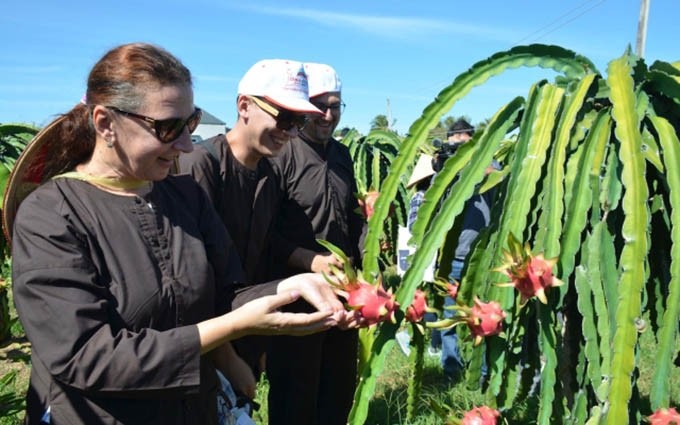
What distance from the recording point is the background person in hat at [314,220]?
116 inches

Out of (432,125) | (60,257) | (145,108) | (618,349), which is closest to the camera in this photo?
(618,349)

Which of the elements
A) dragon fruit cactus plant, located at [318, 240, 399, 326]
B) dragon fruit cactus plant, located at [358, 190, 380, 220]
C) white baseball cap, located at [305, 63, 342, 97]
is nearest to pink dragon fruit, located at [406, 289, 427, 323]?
dragon fruit cactus plant, located at [318, 240, 399, 326]

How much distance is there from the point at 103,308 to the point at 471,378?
90 centimetres

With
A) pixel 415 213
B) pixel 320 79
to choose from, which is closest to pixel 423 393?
pixel 415 213

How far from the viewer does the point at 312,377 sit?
302 cm

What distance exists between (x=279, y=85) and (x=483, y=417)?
1.40m

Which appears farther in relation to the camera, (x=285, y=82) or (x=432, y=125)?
(x=285, y=82)

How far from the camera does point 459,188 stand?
164 cm

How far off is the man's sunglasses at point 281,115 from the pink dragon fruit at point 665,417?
5.06 feet

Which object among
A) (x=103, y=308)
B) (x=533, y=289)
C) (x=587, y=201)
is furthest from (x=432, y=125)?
(x=103, y=308)

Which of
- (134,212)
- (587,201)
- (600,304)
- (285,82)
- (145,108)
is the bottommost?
(600,304)

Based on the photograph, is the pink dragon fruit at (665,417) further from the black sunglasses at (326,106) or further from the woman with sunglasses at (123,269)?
the black sunglasses at (326,106)

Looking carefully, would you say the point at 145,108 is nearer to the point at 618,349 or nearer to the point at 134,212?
the point at 134,212

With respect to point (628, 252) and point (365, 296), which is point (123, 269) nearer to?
point (365, 296)
